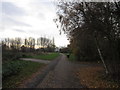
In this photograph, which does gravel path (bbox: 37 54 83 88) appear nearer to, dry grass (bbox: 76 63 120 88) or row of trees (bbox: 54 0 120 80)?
dry grass (bbox: 76 63 120 88)

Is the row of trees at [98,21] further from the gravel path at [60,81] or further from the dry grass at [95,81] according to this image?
the gravel path at [60,81]

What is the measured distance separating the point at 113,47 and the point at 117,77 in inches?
84.4

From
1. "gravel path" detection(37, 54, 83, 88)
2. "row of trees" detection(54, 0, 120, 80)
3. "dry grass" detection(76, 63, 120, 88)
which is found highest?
"row of trees" detection(54, 0, 120, 80)

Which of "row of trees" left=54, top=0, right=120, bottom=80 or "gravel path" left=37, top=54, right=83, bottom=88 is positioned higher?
"row of trees" left=54, top=0, right=120, bottom=80

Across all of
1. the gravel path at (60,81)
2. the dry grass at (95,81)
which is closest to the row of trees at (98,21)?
the dry grass at (95,81)

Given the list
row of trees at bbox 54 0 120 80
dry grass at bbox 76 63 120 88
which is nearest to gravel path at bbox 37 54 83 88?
dry grass at bbox 76 63 120 88

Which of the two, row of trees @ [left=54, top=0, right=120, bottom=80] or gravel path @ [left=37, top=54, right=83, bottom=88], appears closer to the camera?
gravel path @ [left=37, top=54, right=83, bottom=88]

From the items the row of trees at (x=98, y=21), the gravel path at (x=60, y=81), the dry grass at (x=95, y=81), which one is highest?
the row of trees at (x=98, y=21)

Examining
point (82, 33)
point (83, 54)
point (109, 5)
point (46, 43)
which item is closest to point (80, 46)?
point (83, 54)

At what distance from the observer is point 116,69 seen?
1040cm

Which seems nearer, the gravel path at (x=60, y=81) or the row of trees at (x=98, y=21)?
the gravel path at (x=60, y=81)

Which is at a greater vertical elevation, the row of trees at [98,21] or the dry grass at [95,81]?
the row of trees at [98,21]

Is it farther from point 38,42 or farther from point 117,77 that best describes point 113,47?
point 38,42

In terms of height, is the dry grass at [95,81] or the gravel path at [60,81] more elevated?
the gravel path at [60,81]
